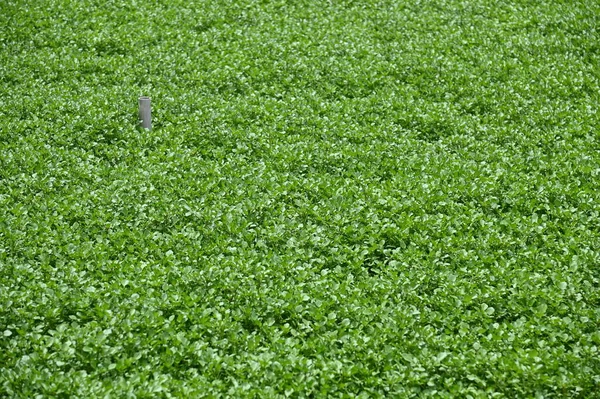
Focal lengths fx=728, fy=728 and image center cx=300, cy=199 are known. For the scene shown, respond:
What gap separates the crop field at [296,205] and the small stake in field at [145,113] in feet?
0.42

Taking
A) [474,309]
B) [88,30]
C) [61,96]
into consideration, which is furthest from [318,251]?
[88,30]

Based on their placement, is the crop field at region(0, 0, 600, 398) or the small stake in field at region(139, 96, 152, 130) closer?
the crop field at region(0, 0, 600, 398)

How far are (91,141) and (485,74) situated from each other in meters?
4.19

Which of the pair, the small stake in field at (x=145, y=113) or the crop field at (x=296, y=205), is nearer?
the crop field at (x=296, y=205)

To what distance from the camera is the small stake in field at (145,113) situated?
6504mm

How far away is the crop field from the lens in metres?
4.14

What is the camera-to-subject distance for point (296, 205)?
18.6 feet

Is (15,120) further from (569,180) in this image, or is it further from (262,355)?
(569,180)

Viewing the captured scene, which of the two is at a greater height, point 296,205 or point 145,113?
point 145,113

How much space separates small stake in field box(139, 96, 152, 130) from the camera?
6504 millimetres

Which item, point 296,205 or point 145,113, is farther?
point 145,113

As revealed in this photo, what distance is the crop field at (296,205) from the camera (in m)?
4.14

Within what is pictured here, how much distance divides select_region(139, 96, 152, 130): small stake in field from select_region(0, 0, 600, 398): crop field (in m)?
0.13

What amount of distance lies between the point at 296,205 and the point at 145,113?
1.83m
